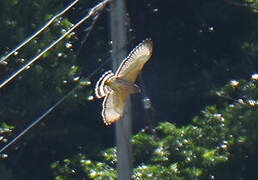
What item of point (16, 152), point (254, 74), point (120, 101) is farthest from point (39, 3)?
point (120, 101)

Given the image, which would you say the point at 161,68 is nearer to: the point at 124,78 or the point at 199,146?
the point at 199,146

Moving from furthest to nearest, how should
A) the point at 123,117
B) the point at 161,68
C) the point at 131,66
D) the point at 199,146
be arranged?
1. the point at 161,68
2. the point at 199,146
3. the point at 123,117
4. the point at 131,66

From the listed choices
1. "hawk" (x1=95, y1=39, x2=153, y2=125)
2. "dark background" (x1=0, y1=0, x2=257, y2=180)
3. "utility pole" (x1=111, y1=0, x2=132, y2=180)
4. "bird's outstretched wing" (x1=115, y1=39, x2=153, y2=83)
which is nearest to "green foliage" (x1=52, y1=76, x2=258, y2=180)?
"dark background" (x1=0, y1=0, x2=257, y2=180)

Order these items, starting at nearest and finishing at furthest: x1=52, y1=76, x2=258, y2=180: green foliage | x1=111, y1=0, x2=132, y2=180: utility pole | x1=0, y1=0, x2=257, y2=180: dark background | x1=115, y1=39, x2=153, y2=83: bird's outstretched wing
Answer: x1=115, y1=39, x2=153, y2=83: bird's outstretched wing, x1=111, y1=0, x2=132, y2=180: utility pole, x1=52, y1=76, x2=258, y2=180: green foliage, x1=0, y1=0, x2=257, y2=180: dark background

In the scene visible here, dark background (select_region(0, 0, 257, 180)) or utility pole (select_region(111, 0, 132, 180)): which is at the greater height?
dark background (select_region(0, 0, 257, 180))

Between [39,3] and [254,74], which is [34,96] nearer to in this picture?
[39,3]

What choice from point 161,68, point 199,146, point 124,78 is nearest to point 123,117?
point 124,78

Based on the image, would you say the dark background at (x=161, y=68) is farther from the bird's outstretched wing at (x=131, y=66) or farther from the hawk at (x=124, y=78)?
the bird's outstretched wing at (x=131, y=66)

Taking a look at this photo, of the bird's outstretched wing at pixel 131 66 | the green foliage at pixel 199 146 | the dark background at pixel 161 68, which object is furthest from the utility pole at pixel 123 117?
the dark background at pixel 161 68

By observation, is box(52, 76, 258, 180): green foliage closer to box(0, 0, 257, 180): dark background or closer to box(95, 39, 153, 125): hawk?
box(0, 0, 257, 180): dark background
